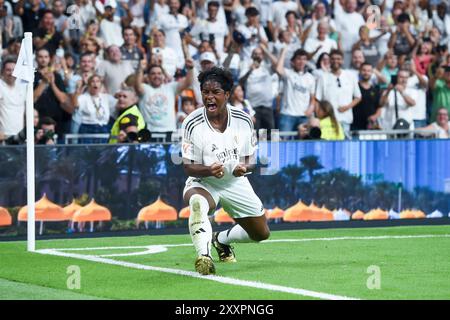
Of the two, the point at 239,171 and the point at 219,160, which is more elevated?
the point at 219,160

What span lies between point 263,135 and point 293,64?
254 cm

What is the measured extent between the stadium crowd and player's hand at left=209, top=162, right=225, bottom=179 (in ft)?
19.8

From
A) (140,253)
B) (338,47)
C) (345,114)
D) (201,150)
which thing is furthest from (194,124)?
(338,47)

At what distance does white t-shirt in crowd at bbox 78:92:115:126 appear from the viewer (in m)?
19.3

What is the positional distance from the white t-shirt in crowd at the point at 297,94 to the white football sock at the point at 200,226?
914 cm

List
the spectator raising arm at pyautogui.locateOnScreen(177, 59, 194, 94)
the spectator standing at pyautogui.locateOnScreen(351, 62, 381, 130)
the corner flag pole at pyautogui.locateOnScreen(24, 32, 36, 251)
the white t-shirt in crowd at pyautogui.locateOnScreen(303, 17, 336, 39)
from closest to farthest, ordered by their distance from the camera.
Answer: the corner flag pole at pyautogui.locateOnScreen(24, 32, 36, 251)
the spectator raising arm at pyautogui.locateOnScreen(177, 59, 194, 94)
the spectator standing at pyautogui.locateOnScreen(351, 62, 381, 130)
the white t-shirt in crowd at pyautogui.locateOnScreen(303, 17, 336, 39)

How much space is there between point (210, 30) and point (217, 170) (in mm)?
10228

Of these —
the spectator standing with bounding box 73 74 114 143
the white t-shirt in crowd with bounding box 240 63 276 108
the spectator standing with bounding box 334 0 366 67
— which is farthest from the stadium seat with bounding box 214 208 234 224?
the spectator standing with bounding box 334 0 366 67

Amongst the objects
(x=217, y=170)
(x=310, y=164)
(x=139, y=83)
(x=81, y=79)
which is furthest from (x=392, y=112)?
(x=217, y=170)

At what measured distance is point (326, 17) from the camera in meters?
23.1

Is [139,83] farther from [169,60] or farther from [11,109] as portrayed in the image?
[11,109]

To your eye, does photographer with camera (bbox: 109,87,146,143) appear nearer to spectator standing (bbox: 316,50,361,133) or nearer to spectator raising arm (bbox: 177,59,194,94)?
spectator raising arm (bbox: 177,59,194,94)

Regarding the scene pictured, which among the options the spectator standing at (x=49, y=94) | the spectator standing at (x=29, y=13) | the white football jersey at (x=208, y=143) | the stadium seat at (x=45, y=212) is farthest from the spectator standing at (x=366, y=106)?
the white football jersey at (x=208, y=143)

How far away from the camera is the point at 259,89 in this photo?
2091 centimetres
